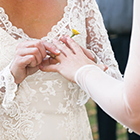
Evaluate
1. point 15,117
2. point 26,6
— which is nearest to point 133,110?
point 15,117

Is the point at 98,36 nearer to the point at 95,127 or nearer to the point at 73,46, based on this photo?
the point at 73,46

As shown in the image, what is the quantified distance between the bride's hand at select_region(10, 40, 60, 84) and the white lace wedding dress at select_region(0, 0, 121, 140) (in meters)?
0.11

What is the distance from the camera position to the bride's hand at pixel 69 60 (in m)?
1.01

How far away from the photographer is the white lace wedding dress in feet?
3.84

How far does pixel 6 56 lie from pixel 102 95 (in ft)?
1.74

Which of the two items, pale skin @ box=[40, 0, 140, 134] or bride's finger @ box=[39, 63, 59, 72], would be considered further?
bride's finger @ box=[39, 63, 59, 72]

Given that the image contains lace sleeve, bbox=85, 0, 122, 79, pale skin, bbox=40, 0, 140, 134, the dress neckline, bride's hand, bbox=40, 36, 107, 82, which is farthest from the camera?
lace sleeve, bbox=85, 0, 122, 79

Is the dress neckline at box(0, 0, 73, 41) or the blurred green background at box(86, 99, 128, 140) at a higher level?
the dress neckline at box(0, 0, 73, 41)

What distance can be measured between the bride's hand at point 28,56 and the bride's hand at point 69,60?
1.4 inches

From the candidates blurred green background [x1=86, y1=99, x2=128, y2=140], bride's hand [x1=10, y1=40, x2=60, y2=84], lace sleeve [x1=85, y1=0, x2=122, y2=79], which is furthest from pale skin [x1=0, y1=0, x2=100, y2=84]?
blurred green background [x1=86, y1=99, x2=128, y2=140]

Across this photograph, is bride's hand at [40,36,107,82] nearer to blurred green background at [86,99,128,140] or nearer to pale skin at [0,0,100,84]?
pale skin at [0,0,100,84]

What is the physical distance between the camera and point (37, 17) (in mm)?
1240

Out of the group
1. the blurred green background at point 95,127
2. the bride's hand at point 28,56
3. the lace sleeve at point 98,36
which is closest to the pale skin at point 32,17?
the bride's hand at point 28,56

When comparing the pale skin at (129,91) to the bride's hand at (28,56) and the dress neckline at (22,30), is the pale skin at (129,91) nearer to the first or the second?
the bride's hand at (28,56)
